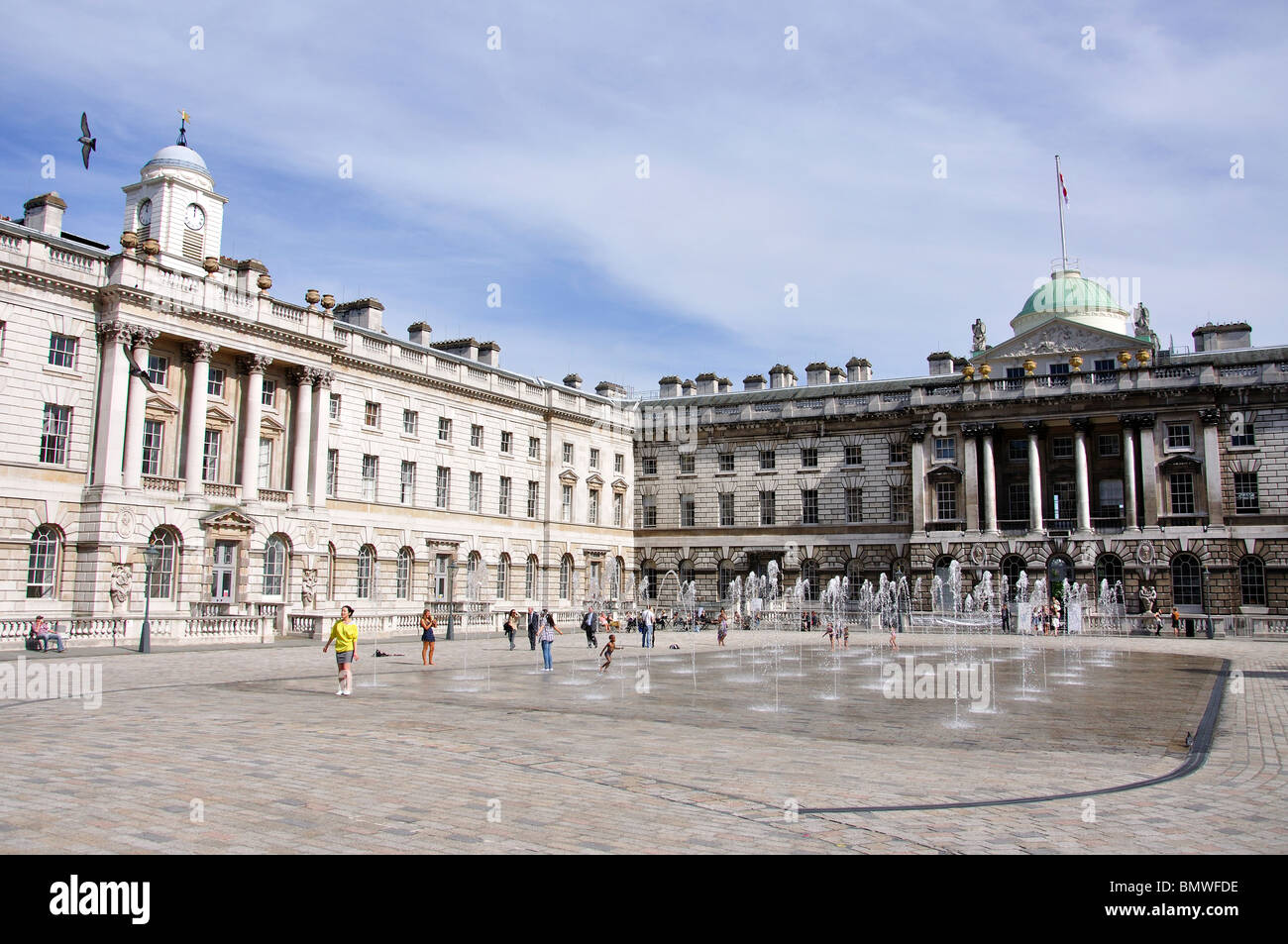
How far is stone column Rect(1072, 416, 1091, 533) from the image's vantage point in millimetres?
55906

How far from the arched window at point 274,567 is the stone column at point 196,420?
13.2 feet

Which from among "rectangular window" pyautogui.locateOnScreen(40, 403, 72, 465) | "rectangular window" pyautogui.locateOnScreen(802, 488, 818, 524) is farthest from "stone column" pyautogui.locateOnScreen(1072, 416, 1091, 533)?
"rectangular window" pyautogui.locateOnScreen(40, 403, 72, 465)

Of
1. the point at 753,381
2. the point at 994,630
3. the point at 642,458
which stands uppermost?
the point at 753,381

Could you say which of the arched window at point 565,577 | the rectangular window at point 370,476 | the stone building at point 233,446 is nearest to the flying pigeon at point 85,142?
the stone building at point 233,446

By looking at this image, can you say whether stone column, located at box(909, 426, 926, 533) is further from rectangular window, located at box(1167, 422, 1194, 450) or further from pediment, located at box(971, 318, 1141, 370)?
rectangular window, located at box(1167, 422, 1194, 450)

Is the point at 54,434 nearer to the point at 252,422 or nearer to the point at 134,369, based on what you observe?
the point at 134,369

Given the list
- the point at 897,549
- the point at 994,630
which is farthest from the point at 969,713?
the point at 897,549

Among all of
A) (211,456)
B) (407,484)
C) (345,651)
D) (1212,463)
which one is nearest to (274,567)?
(211,456)

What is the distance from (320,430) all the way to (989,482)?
124 feet

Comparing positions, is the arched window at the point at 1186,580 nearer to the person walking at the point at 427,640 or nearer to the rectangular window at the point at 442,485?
the rectangular window at the point at 442,485
